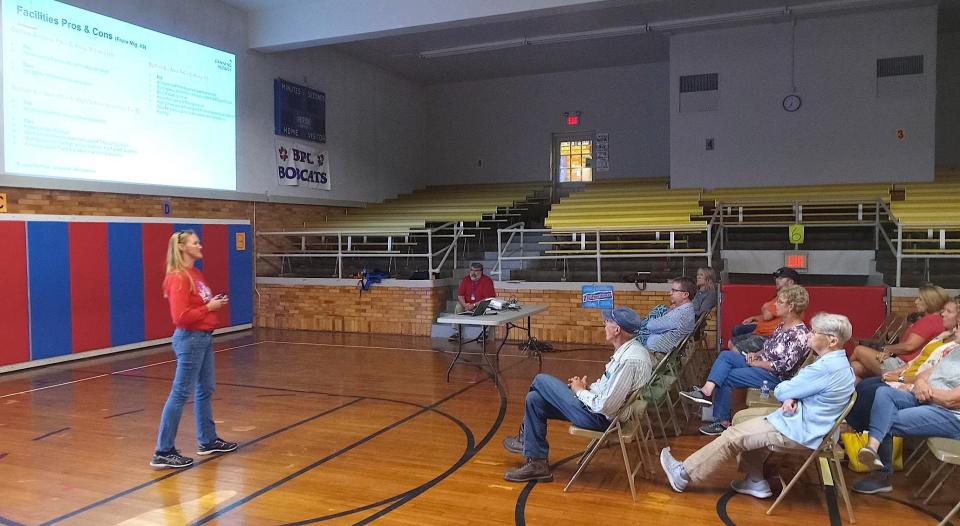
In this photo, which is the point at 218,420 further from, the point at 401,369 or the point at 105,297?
the point at 105,297

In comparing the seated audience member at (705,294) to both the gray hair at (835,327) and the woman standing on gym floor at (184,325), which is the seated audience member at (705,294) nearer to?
the gray hair at (835,327)

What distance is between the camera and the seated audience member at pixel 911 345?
5.07 m

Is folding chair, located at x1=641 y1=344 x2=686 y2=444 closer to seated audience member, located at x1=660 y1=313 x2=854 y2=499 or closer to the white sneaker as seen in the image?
seated audience member, located at x1=660 y1=313 x2=854 y2=499

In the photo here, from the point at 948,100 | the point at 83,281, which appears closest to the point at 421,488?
the point at 83,281

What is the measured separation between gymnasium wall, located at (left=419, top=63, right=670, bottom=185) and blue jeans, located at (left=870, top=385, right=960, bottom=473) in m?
12.5

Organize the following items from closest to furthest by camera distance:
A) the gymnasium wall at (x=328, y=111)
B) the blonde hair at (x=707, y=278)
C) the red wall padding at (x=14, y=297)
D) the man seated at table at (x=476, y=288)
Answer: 1. the blonde hair at (x=707, y=278)
2. the red wall padding at (x=14, y=297)
3. the man seated at table at (x=476, y=288)
4. the gymnasium wall at (x=328, y=111)

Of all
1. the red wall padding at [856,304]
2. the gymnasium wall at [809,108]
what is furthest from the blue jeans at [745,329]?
the gymnasium wall at [809,108]

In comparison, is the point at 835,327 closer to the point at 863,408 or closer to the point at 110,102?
the point at 863,408

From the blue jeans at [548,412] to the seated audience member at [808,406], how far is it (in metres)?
0.68

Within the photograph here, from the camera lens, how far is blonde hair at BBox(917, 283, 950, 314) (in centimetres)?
527

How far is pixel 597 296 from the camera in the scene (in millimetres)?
9289

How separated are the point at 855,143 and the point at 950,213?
272cm

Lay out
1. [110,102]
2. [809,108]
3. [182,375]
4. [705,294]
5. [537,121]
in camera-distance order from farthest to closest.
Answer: [537,121]
[809,108]
[110,102]
[705,294]
[182,375]

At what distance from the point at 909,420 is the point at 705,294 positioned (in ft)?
12.0
